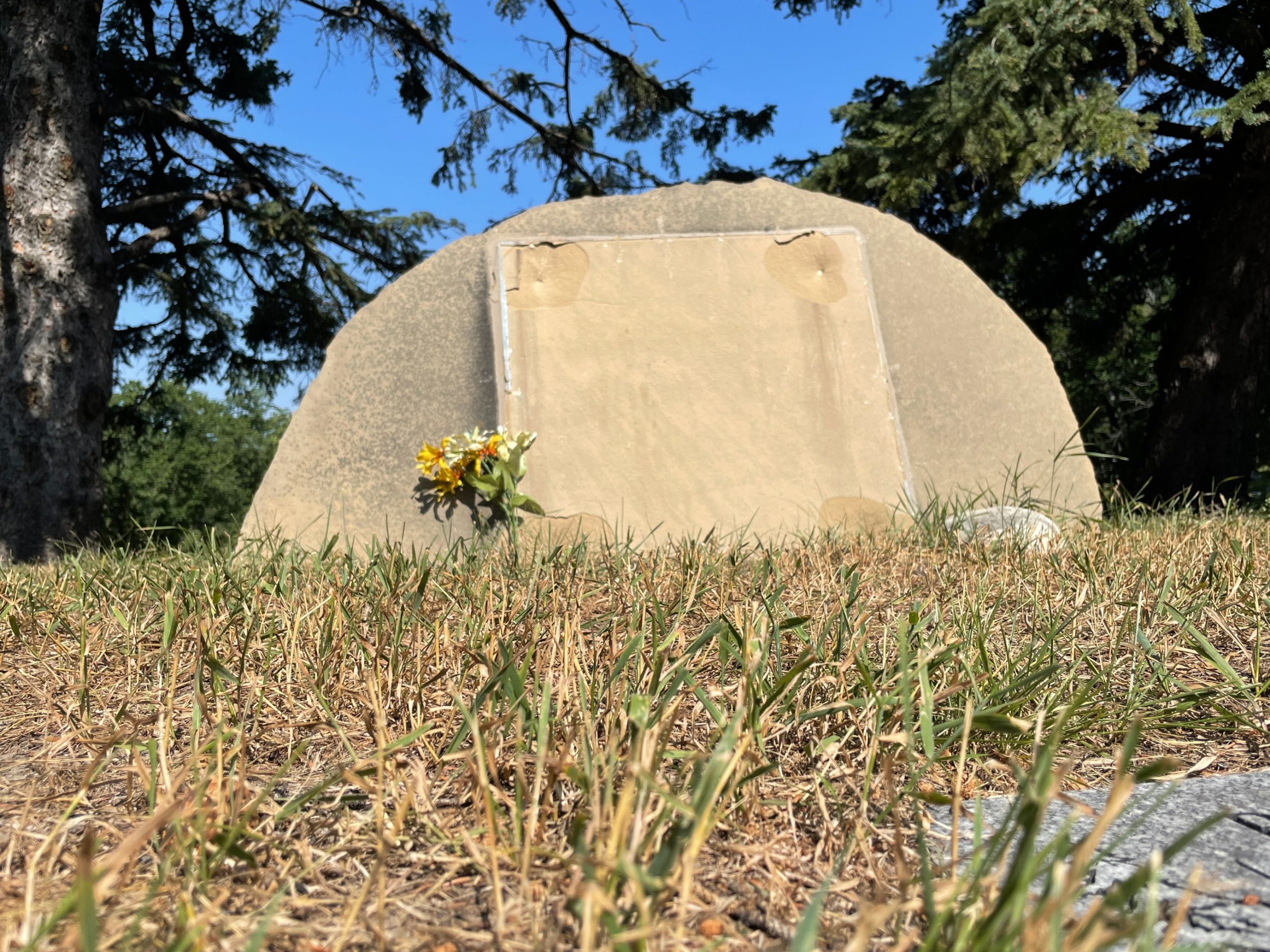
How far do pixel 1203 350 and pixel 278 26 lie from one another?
23.7 feet

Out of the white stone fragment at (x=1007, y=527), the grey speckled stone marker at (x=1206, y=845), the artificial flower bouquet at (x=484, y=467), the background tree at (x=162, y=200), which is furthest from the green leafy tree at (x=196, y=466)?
the grey speckled stone marker at (x=1206, y=845)

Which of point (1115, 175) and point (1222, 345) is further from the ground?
point (1115, 175)

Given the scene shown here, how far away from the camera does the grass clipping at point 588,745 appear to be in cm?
94

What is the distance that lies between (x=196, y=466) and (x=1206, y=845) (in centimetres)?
1631

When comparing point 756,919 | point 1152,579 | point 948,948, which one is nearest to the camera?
point 948,948

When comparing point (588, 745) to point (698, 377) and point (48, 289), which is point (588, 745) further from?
point (48, 289)

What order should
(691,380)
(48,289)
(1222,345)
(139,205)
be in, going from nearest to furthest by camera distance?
(691,380) → (48,289) → (1222,345) → (139,205)

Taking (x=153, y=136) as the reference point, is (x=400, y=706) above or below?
below

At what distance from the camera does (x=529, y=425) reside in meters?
3.93

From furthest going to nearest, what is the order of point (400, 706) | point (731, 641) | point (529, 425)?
point (529, 425)
point (731, 641)
point (400, 706)

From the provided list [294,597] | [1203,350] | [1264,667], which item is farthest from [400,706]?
[1203,350]

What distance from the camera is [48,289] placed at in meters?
5.55

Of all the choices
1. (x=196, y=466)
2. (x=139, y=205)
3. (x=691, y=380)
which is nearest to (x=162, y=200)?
(x=139, y=205)

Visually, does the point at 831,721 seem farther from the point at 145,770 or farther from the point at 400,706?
the point at 145,770
